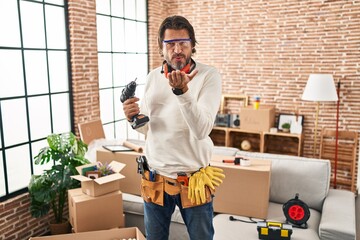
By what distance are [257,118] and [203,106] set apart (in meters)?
3.84

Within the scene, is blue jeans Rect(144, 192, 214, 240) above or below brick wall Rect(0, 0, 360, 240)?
below

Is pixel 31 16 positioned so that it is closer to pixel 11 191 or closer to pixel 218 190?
pixel 11 191

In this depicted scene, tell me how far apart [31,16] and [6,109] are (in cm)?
→ 97

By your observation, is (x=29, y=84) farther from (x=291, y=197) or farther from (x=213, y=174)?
(x=291, y=197)

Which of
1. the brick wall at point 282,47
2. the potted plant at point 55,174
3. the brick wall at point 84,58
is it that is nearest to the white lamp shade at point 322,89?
the brick wall at point 282,47

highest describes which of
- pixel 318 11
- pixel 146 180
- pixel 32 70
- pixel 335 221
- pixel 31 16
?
pixel 318 11

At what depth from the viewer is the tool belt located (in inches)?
63.0

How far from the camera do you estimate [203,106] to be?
1.48 metres

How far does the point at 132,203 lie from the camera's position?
3.20 metres

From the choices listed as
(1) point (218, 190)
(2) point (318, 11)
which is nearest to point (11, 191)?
(1) point (218, 190)

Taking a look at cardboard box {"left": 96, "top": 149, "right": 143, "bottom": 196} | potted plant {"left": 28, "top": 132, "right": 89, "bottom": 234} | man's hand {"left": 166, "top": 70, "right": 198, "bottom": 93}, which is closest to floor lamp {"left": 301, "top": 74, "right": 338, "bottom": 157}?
cardboard box {"left": 96, "top": 149, "right": 143, "bottom": 196}

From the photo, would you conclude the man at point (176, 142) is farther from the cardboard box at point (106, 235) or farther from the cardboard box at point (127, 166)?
the cardboard box at point (127, 166)

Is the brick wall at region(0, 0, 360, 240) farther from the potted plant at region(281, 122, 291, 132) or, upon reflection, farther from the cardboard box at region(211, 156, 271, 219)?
the cardboard box at region(211, 156, 271, 219)

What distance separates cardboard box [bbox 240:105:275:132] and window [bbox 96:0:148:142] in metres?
1.71
